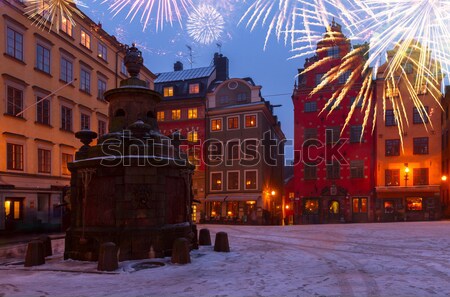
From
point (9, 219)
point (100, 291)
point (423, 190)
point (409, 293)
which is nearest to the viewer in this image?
point (409, 293)

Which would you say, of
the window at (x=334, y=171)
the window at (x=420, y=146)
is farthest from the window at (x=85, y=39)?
the window at (x=420, y=146)

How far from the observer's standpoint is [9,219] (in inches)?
969

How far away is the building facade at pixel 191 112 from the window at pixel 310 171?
10.6 m

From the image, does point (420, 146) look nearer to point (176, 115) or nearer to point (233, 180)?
point (233, 180)

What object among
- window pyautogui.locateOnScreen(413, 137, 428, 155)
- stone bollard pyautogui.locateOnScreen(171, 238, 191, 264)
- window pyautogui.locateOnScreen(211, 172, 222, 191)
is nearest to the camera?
stone bollard pyautogui.locateOnScreen(171, 238, 191, 264)

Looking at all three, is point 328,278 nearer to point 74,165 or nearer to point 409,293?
point 409,293

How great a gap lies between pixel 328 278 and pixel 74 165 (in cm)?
898

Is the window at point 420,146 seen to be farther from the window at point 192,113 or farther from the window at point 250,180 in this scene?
the window at point 192,113

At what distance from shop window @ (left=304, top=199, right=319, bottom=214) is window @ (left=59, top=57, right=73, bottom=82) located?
24636 millimetres

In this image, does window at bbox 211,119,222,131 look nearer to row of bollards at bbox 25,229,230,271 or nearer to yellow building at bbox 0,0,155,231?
yellow building at bbox 0,0,155,231

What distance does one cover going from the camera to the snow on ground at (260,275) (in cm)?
928

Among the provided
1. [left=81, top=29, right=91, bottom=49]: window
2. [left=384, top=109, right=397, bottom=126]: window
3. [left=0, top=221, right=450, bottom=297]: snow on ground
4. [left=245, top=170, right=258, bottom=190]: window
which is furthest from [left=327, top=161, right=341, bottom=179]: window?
[left=0, top=221, right=450, bottom=297]: snow on ground

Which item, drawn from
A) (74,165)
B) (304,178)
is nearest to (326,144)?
(304,178)

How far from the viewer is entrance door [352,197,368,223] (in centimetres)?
4006
